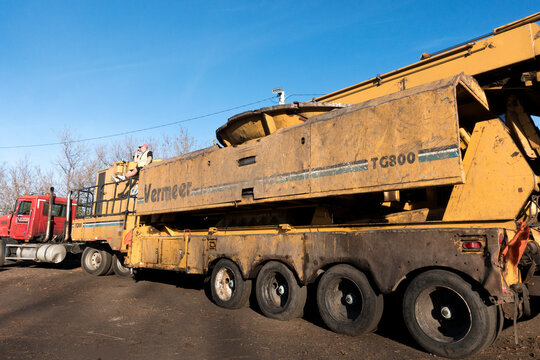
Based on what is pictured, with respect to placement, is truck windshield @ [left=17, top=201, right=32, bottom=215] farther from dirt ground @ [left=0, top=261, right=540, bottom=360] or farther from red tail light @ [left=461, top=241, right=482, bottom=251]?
red tail light @ [left=461, top=241, right=482, bottom=251]

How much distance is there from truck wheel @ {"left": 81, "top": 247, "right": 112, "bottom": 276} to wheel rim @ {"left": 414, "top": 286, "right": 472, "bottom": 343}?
10462mm

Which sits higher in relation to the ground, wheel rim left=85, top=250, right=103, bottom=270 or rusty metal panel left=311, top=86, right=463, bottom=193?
rusty metal panel left=311, top=86, right=463, bottom=193

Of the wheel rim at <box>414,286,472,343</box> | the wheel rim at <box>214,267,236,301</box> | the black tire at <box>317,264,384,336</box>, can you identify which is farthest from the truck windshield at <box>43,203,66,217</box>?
the wheel rim at <box>414,286,472,343</box>

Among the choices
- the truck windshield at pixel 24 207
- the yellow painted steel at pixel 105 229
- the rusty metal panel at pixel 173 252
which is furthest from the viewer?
the truck windshield at pixel 24 207

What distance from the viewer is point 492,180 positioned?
4.52 meters

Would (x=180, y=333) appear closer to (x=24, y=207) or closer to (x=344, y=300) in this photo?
(x=344, y=300)

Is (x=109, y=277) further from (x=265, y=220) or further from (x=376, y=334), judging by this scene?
(x=376, y=334)

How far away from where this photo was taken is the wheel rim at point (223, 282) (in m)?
7.16

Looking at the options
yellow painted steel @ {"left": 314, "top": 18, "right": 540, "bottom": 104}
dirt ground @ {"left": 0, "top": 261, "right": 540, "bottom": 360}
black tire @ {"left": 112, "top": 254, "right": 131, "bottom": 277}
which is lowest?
dirt ground @ {"left": 0, "top": 261, "right": 540, "bottom": 360}

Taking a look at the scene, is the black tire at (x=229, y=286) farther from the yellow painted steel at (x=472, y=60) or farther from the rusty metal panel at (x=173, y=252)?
the yellow painted steel at (x=472, y=60)

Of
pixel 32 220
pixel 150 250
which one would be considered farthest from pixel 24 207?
pixel 150 250

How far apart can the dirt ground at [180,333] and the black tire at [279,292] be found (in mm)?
167

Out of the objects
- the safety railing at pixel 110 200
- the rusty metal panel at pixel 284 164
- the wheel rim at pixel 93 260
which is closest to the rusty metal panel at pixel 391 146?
the rusty metal panel at pixel 284 164

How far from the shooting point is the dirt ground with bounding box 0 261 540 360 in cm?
441
